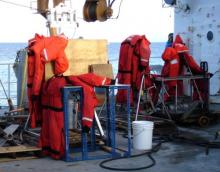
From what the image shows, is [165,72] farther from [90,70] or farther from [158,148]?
[158,148]

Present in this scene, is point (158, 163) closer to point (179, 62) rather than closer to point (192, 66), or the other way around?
point (192, 66)

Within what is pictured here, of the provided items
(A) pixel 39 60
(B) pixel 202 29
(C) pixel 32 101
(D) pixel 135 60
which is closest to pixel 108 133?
(C) pixel 32 101

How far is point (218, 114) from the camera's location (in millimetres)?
10992

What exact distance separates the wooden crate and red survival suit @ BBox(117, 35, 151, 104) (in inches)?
18.9

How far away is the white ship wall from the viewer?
14.0 m

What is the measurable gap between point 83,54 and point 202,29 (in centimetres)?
558

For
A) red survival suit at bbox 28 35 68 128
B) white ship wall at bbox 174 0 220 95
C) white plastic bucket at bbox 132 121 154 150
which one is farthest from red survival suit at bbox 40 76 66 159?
white ship wall at bbox 174 0 220 95

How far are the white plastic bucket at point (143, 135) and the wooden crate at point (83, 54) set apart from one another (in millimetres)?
1962

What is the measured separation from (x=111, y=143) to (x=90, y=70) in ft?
9.76

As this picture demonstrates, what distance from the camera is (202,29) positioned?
47.6 feet

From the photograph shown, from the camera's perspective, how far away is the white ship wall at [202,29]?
45.9ft

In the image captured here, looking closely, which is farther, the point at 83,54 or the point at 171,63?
the point at 171,63

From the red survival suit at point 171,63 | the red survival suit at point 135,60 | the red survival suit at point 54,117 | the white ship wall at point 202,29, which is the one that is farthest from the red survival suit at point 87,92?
the white ship wall at point 202,29

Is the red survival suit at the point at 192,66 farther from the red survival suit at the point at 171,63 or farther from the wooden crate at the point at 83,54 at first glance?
the wooden crate at the point at 83,54
